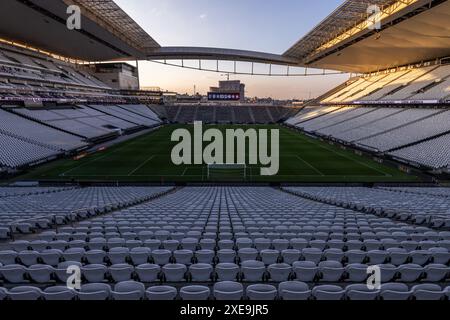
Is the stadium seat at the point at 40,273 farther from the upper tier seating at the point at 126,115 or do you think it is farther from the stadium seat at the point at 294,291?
the upper tier seating at the point at 126,115

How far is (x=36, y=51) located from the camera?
72.1 meters

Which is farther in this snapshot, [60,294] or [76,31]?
[76,31]

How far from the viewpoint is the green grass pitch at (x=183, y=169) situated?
30.4 metres

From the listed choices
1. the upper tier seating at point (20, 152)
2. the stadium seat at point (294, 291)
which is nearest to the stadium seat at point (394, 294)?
the stadium seat at point (294, 291)

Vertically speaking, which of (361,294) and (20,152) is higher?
(20,152)

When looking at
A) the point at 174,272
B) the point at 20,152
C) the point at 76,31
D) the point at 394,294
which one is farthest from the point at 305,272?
the point at 76,31

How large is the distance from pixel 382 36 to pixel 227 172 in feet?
119

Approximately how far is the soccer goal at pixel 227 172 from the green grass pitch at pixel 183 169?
656 millimetres

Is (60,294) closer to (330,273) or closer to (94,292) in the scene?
(94,292)

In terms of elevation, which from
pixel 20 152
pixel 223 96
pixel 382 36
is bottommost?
pixel 20 152

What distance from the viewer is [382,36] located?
51.2 meters
